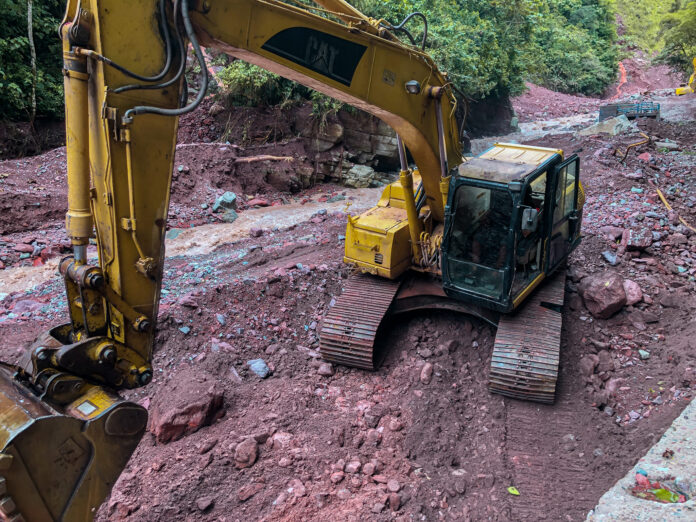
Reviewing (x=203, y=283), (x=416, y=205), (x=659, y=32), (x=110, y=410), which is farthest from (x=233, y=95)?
(x=659, y=32)

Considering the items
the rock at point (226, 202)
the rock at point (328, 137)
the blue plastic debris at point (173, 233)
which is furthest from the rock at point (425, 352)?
the rock at point (328, 137)

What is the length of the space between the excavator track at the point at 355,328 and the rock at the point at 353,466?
1269 mm

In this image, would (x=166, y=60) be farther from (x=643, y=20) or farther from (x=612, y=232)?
(x=643, y=20)

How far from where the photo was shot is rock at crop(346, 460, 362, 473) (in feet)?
13.8

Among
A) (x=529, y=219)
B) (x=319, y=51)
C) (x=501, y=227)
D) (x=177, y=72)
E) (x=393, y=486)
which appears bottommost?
(x=393, y=486)

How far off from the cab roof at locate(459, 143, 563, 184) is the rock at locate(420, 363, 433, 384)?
6.11 ft

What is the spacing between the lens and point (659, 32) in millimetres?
35594

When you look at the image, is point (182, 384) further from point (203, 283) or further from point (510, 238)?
point (510, 238)

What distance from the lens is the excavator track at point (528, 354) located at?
485 centimetres

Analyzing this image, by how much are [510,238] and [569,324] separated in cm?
176

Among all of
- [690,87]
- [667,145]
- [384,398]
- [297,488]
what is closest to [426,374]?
[384,398]

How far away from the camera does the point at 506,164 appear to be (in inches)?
200

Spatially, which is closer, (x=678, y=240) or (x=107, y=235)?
(x=107, y=235)

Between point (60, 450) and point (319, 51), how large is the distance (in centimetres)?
288
